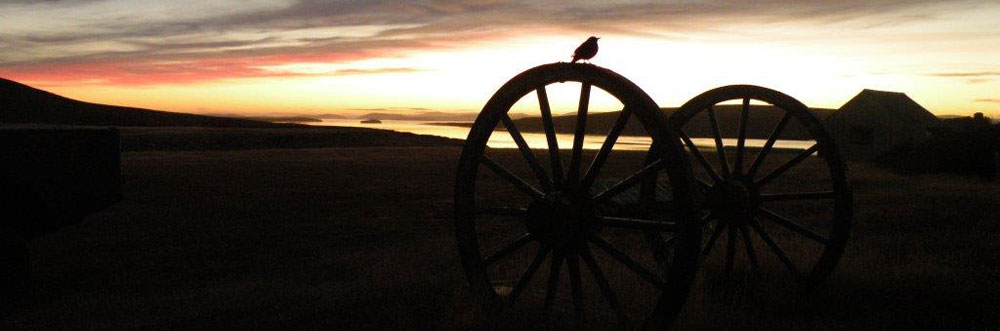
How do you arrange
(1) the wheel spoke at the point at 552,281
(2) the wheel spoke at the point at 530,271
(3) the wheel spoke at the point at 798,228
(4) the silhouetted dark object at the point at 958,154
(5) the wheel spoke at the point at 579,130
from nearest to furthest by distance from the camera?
1. (5) the wheel spoke at the point at 579,130
2. (1) the wheel spoke at the point at 552,281
3. (2) the wheel spoke at the point at 530,271
4. (3) the wheel spoke at the point at 798,228
5. (4) the silhouetted dark object at the point at 958,154

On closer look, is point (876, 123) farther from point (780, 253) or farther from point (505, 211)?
point (505, 211)

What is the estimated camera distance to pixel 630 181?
4664 mm

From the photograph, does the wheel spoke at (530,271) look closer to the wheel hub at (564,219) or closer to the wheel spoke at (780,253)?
the wheel hub at (564,219)

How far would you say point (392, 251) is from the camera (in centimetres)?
970

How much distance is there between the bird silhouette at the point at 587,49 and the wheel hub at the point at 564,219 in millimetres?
936

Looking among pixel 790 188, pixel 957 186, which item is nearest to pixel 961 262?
pixel 790 188

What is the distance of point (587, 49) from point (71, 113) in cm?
12011

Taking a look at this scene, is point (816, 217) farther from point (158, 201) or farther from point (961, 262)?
point (158, 201)

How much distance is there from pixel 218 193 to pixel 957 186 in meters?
19.2

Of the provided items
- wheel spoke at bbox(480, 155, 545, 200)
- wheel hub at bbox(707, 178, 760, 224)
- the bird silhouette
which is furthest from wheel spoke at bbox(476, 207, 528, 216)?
wheel hub at bbox(707, 178, 760, 224)

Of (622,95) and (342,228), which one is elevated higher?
(622,95)

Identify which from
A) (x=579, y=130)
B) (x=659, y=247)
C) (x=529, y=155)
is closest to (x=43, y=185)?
(x=529, y=155)

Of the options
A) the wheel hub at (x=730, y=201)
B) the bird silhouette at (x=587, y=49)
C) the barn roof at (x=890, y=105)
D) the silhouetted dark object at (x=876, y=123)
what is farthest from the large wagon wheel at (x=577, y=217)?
the barn roof at (x=890, y=105)

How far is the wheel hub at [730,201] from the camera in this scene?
625 centimetres
